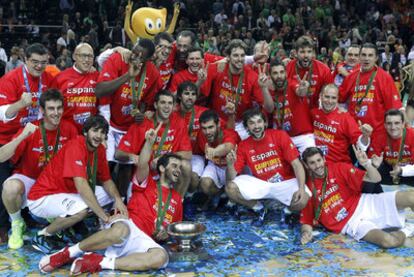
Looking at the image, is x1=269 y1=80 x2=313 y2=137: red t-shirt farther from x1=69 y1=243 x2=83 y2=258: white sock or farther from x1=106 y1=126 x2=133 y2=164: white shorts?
x1=69 y1=243 x2=83 y2=258: white sock

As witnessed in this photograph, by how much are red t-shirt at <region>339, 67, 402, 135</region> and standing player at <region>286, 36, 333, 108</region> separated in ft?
1.16

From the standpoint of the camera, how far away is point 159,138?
18.0 feet

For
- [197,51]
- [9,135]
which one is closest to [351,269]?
[197,51]

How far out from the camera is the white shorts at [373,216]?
5.08 m

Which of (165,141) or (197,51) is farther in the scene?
(197,51)

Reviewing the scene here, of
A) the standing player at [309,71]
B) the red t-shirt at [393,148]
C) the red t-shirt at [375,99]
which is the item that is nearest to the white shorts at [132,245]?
the standing player at [309,71]

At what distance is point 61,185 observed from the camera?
16.2 ft

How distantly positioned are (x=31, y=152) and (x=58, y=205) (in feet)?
1.94

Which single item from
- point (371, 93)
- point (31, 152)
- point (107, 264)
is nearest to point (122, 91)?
point (31, 152)

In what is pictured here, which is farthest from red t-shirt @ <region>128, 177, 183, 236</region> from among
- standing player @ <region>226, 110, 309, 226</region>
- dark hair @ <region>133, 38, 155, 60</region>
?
dark hair @ <region>133, 38, 155, 60</region>

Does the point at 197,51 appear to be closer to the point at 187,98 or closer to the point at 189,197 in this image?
the point at 187,98

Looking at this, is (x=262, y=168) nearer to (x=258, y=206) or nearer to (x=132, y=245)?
(x=258, y=206)

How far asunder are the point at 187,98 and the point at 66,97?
1176mm

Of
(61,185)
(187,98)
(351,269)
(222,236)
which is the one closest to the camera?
(351,269)
